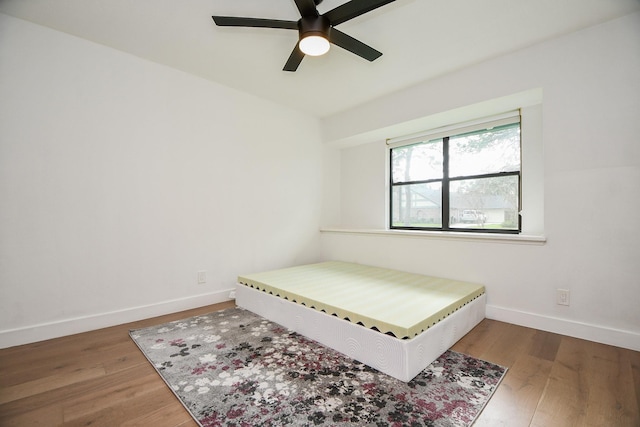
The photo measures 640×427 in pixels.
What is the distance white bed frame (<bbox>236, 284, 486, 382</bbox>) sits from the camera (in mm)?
1589

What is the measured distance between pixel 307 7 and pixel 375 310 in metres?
1.97

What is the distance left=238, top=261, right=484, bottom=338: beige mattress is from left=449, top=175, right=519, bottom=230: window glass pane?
0.84 meters

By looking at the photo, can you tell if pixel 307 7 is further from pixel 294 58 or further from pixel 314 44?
pixel 294 58

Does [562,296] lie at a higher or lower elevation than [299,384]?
higher

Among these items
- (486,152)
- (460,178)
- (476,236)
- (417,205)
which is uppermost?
(486,152)

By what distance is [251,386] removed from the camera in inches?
59.6

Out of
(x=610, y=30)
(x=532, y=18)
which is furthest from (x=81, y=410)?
(x=610, y=30)

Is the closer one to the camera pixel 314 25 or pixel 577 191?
pixel 314 25

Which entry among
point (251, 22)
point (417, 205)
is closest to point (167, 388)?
point (251, 22)

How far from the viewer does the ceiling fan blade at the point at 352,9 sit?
5.16 feet

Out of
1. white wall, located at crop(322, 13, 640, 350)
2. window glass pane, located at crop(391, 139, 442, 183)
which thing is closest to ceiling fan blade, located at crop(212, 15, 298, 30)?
white wall, located at crop(322, 13, 640, 350)

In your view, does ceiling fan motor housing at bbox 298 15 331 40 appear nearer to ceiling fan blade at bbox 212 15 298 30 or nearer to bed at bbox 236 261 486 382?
ceiling fan blade at bbox 212 15 298 30

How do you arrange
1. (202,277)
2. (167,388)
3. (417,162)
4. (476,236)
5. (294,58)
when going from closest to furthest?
(167,388)
(294,58)
(476,236)
(202,277)
(417,162)

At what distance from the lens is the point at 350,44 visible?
6.40 feet
